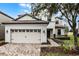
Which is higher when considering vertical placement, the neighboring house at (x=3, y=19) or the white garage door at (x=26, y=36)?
the neighboring house at (x=3, y=19)

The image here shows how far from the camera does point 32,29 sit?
7.38 m

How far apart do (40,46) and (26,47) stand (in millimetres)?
329

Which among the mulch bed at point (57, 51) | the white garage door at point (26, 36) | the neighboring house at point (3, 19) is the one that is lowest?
the mulch bed at point (57, 51)

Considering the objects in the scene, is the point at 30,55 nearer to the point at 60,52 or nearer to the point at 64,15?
the point at 60,52

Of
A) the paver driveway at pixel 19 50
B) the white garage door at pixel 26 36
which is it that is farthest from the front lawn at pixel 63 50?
the white garage door at pixel 26 36

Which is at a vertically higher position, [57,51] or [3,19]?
[3,19]

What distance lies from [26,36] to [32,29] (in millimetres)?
225

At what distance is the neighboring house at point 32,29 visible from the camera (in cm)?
734

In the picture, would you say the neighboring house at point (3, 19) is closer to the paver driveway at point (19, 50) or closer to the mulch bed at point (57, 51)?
the paver driveway at point (19, 50)

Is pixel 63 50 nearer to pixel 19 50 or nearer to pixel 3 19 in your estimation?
pixel 19 50

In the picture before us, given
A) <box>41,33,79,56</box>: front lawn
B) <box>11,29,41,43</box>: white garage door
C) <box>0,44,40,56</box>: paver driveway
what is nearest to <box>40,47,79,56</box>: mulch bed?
<box>41,33,79,56</box>: front lawn

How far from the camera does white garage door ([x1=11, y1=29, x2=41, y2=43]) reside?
7374mm

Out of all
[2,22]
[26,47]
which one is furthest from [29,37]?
[2,22]

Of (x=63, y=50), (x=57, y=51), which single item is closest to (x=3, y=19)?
(x=57, y=51)
